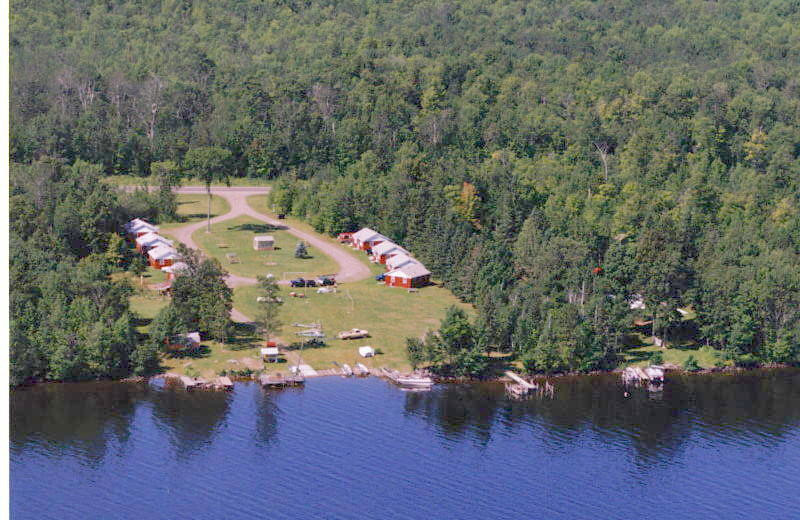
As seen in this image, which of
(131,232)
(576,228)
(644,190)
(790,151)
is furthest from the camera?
(790,151)

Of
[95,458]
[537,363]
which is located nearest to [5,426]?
[95,458]

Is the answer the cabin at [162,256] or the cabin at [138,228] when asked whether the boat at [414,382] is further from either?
the cabin at [138,228]

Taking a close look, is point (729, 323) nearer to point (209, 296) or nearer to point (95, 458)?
point (209, 296)

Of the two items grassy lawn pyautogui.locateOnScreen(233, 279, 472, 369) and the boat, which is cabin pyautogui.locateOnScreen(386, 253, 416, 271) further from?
the boat

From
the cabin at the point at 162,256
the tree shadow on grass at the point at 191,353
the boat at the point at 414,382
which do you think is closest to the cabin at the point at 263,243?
the cabin at the point at 162,256

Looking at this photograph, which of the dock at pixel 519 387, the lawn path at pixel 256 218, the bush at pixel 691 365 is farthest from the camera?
the lawn path at pixel 256 218

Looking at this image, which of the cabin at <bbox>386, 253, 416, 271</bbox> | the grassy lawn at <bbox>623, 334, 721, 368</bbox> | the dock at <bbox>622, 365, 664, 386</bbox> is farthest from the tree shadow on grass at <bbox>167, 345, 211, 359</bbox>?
the grassy lawn at <bbox>623, 334, 721, 368</bbox>

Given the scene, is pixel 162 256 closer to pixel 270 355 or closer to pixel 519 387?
pixel 270 355
